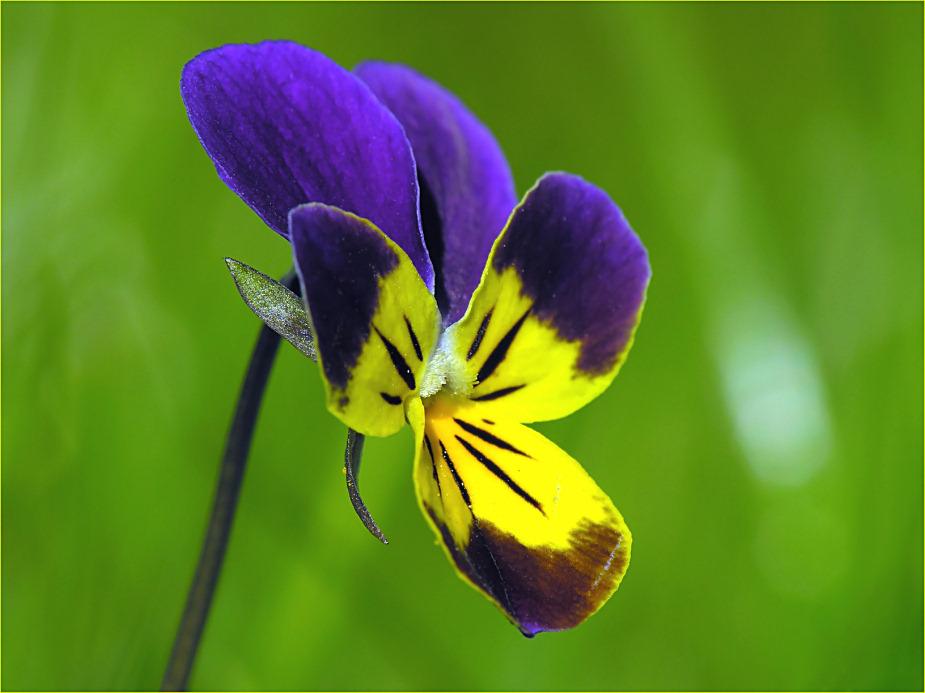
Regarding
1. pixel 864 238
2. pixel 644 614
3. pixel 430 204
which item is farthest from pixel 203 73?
pixel 864 238

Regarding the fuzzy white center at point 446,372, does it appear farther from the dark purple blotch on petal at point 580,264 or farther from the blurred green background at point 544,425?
the blurred green background at point 544,425

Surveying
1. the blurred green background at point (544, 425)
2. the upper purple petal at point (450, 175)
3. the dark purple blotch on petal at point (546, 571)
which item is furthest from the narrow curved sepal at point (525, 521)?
the blurred green background at point (544, 425)

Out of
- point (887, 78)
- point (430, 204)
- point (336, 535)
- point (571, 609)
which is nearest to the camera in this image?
point (571, 609)

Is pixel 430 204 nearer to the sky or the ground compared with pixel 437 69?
nearer to the ground

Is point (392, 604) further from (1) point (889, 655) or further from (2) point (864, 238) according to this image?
(2) point (864, 238)

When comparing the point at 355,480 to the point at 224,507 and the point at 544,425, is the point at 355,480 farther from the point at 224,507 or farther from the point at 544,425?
the point at 544,425

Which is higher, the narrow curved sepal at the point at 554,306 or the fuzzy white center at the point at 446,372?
the narrow curved sepal at the point at 554,306
